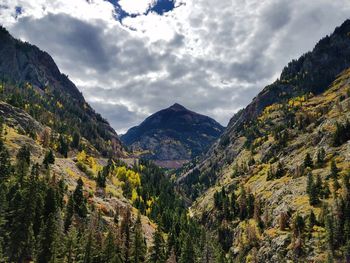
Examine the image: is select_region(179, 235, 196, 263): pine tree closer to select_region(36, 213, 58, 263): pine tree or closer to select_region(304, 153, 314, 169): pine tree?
select_region(36, 213, 58, 263): pine tree

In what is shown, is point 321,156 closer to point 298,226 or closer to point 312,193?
point 312,193

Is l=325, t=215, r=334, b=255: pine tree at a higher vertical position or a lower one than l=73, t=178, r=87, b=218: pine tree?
lower

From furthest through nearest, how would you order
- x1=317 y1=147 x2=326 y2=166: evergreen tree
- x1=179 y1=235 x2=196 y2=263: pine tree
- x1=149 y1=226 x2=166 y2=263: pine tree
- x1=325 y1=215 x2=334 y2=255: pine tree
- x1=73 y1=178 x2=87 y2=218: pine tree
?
x1=317 y1=147 x2=326 y2=166: evergreen tree → x1=73 y1=178 x2=87 y2=218: pine tree → x1=325 y1=215 x2=334 y2=255: pine tree → x1=179 y1=235 x2=196 y2=263: pine tree → x1=149 y1=226 x2=166 y2=263: pine tree

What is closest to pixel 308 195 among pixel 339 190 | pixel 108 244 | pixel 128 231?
pixel 339 190

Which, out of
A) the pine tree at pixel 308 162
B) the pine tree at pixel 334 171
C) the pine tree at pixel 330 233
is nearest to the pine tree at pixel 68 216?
the pine tree at pixel 330 233

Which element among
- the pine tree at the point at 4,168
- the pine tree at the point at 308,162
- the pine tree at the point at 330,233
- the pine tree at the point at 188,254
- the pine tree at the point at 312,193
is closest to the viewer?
the pine tree at the point at 188,254

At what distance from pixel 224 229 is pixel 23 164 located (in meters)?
112

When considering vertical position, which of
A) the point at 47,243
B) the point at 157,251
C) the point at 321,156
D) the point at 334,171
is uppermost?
the point at 321,156

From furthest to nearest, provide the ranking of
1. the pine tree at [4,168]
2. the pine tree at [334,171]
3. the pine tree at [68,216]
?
the pine tree at [334,171]
the pine tree at [4,168]
the pine tree at [68,216]

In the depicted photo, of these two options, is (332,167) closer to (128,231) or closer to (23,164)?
(128,231)

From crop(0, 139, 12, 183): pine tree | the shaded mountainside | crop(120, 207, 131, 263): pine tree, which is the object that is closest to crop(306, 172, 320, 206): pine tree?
the shaded mountainside

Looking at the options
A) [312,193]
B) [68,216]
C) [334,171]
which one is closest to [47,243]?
[68,216]

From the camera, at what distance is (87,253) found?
85.6 m

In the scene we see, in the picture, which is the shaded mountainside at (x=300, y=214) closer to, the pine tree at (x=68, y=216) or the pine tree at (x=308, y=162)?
the pine tree at (x=308, y=162)
